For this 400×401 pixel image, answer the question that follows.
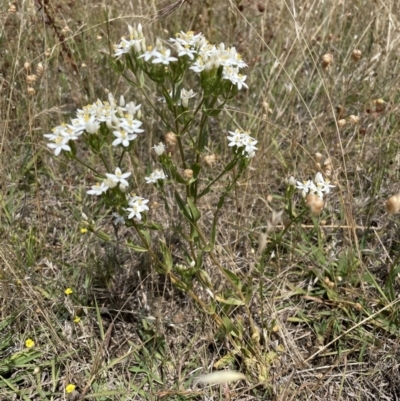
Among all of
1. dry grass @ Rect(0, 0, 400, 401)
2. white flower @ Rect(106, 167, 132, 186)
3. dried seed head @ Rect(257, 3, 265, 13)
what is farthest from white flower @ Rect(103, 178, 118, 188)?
dried seed head @ Rect(257, 3, 265, 13)

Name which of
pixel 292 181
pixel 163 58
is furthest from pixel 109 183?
pixel 292 181

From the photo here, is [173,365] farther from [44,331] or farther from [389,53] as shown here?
[389,53]

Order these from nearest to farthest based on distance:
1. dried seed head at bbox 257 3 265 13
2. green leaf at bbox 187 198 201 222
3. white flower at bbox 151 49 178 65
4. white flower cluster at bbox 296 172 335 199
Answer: white flower at bbox 151 49 178 65 → green leaf at bbox 187 198 201 222 → white flower cluster at bbox 296 172 335 199 → dried seed head at bbox 257 3 265 13

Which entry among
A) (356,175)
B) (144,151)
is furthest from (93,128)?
(356,175)

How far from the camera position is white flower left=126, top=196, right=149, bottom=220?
145cm

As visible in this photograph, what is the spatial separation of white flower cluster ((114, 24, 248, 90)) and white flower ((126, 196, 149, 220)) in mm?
446

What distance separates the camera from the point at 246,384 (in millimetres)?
1660

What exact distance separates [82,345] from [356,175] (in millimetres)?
1455

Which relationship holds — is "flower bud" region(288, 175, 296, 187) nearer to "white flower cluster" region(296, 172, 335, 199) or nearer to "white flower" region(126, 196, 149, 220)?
"white flower cluster" region(296, 172, 335, 199)

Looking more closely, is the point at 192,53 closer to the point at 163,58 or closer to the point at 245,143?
the point at 163,58

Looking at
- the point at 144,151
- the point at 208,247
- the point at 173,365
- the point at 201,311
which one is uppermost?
the point at 208,247

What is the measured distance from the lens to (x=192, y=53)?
1456 millimetres

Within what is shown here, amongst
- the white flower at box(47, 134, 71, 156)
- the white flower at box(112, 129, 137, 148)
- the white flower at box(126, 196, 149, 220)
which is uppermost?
the white flower at box(112, 129, 137, 148)

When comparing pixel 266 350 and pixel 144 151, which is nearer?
pixel 266 350
